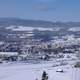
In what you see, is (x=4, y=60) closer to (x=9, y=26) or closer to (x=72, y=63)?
(x=9, y=26)

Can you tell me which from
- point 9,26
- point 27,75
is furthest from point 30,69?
point 9,26

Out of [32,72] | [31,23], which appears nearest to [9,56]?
[32,72]

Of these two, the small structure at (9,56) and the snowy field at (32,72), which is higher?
the small structure at (9,56)

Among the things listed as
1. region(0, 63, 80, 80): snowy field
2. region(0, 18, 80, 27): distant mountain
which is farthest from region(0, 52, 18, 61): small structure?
region(0, 18, 80, 27): distant mountain

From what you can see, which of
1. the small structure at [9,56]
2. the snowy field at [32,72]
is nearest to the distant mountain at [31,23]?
the small structure at [9,56]

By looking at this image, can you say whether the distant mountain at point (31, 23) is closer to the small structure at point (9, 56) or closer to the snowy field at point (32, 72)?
the small structure at point (9, 56)

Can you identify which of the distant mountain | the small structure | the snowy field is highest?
the distant mountain

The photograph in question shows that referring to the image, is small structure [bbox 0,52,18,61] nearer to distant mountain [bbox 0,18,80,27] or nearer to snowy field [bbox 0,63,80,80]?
snowy field [bbox 0,63,80,80]

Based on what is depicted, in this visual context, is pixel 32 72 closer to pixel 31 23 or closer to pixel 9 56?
pixel 9 56
